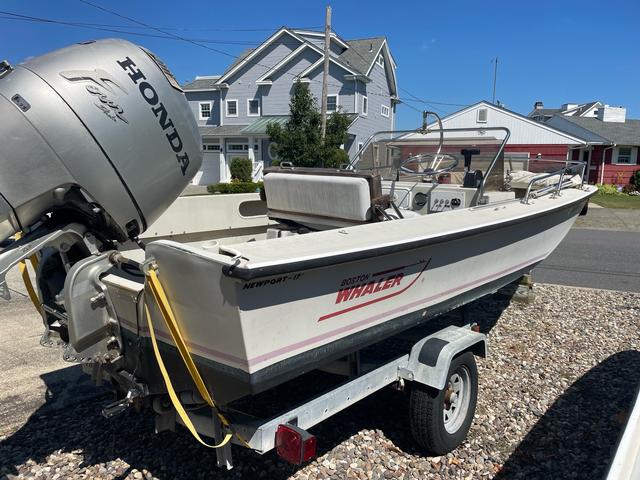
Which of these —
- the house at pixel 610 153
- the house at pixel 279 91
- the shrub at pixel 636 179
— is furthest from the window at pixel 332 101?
the shrub at pixel 636 179

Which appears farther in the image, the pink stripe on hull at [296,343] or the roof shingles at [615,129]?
the roof shingles at [615,129]

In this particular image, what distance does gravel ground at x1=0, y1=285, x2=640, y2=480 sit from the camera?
9.86 feet

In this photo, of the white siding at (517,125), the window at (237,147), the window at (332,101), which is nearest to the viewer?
the window at (332,101)

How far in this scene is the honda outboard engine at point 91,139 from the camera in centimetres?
240

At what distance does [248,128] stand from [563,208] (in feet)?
74.4

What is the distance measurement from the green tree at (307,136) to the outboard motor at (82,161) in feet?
46.0

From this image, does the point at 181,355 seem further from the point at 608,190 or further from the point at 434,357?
the point at 608,190

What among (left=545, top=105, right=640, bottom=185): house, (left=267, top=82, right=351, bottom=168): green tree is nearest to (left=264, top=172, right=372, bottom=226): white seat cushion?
(left=267, top=82, right=351, bottom=168): green tree

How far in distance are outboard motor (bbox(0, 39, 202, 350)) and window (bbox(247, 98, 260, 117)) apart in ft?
82.8

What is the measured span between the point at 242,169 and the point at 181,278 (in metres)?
23.1

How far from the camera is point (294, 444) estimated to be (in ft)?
7.39

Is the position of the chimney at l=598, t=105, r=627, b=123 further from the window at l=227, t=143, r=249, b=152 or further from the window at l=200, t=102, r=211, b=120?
the window at l=200, t=102, r=211, b=120

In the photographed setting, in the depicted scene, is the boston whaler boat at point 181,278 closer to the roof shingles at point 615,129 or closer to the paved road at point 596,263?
the paved road at point 596,263

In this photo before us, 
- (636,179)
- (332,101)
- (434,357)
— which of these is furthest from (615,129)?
(434,357)
